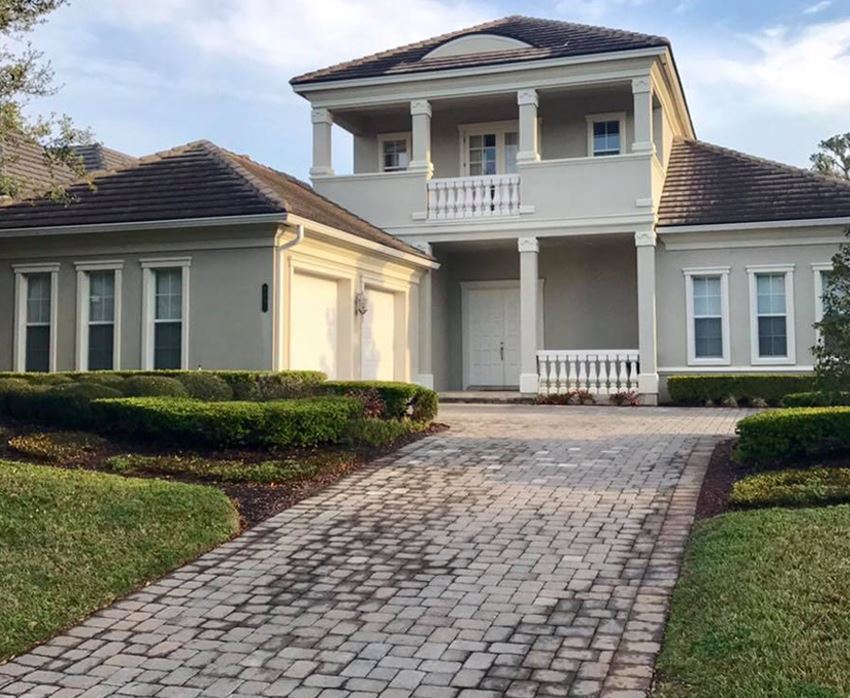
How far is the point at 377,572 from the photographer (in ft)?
20.5

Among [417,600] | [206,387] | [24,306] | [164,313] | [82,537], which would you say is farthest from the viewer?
[24,306]

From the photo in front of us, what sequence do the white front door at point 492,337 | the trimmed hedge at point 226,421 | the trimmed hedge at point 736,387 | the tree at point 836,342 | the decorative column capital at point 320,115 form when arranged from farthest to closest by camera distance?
1. the white front door at point 492,337
2. the decorative column capital at point 320,115
3. the trimmed hedge at point 736,387
4. the trimmed hedge at point 226,421
5. the tree at point 836,342

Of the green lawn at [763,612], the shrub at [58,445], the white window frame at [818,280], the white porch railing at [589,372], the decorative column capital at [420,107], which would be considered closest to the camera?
the green lawn at [763,612]

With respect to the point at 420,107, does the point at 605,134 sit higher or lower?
lower

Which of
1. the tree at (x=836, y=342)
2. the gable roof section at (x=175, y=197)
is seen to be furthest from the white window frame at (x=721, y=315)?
the tree at (x=836, y=342)

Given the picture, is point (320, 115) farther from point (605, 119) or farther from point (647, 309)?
point (647, 309)

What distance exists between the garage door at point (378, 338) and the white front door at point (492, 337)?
3329mm

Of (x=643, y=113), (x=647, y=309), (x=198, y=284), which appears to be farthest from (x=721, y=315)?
(x=198, y=284)

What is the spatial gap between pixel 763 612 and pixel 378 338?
44.1 feet

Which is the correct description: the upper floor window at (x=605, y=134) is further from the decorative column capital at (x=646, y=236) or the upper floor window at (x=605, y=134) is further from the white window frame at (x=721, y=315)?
the white window frame at (x=721, y=315)

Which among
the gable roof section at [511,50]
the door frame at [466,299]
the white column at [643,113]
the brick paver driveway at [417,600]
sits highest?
the gable roof section at [511,50]

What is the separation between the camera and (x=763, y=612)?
4.85m

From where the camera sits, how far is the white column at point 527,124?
1888 cm

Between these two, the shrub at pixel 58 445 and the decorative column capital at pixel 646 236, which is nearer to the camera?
the shrub at pixel 58 445
